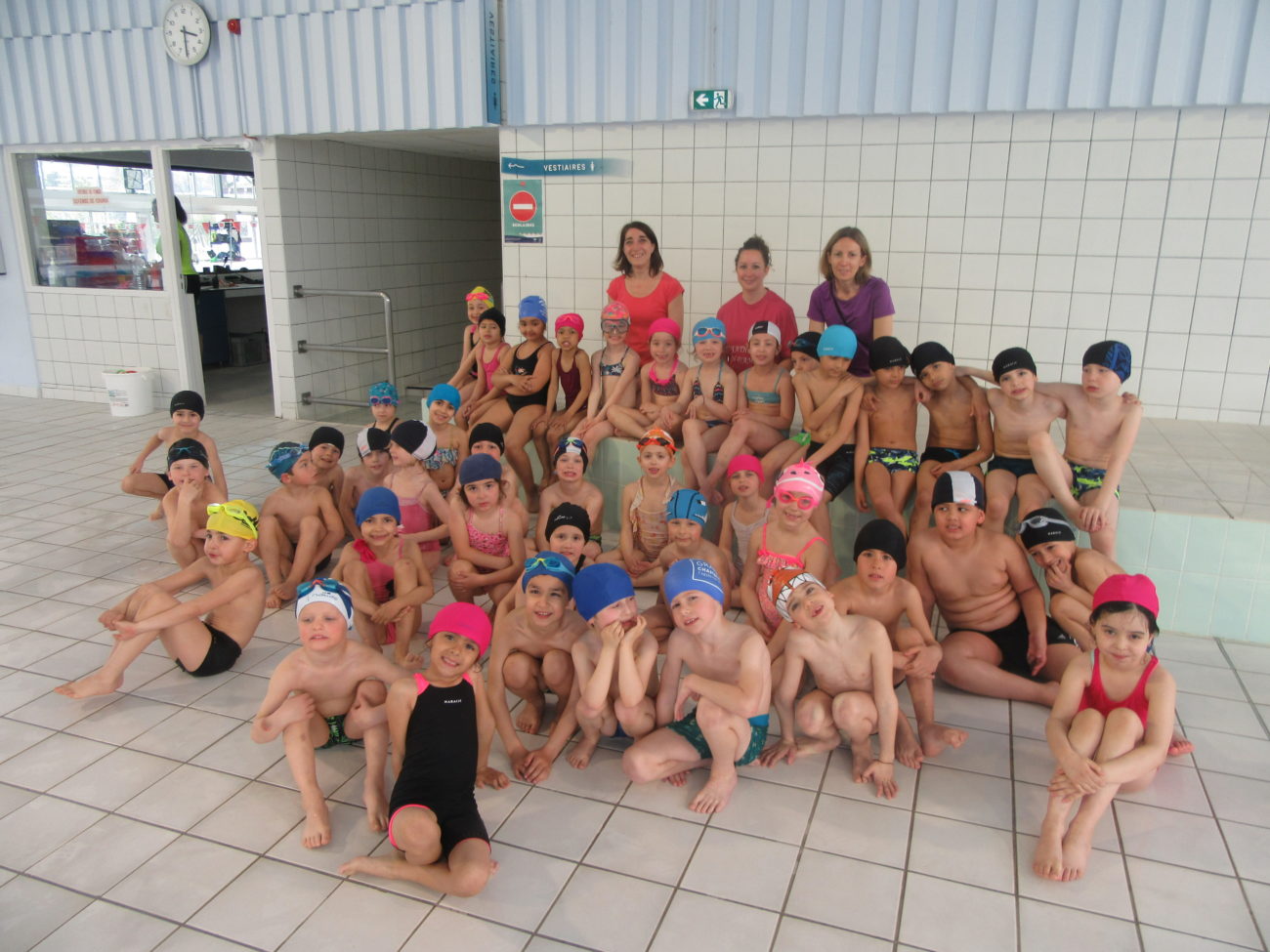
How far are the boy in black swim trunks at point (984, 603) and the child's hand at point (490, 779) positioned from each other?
2034 millimetres

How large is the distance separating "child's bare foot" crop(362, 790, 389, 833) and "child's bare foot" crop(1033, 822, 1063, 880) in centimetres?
221

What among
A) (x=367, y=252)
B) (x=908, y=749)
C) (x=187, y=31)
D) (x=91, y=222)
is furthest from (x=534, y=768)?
(x=91, y=222)

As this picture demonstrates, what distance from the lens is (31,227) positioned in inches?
393

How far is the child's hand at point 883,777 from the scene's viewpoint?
10.8 feet

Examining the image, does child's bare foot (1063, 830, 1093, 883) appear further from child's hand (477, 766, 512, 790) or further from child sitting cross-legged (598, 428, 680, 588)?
child sitting cross-legged (598, 428, 680, 588)

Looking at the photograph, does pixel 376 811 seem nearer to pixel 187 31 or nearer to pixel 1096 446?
pixel 1096 446

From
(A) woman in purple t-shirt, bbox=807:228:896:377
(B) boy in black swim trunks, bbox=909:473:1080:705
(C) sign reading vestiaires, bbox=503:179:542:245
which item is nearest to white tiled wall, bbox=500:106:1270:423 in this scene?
(C) sign reading vestiaires, bbox=503:179:542:245

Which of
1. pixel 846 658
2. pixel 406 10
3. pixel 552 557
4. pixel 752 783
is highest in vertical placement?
pixel 406 10

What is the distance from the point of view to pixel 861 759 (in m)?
3.44

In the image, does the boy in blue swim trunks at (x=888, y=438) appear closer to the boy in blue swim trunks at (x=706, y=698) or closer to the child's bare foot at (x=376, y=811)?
the boy in blue swim trunks at (x=706, y=698)

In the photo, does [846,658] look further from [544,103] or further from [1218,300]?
[544,103]

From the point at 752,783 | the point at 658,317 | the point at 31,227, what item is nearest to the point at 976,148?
the point at 658,317

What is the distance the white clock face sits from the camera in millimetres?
8297

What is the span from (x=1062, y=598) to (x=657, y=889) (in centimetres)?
236
